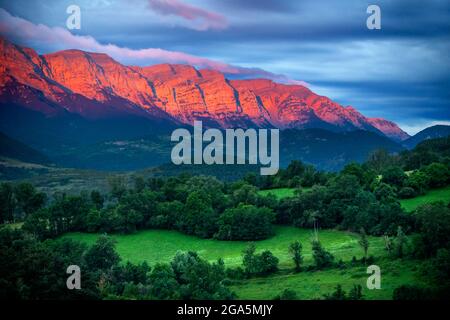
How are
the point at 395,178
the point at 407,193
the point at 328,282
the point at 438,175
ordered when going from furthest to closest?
1. the point at 395,178
2. the point at 438,175
3. the point at 407,193
4. the point at 328,282

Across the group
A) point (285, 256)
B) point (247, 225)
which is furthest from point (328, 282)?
point (247, 225)

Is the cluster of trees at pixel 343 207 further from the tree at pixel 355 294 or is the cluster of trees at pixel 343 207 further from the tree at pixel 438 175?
the tree at pixel 355 294

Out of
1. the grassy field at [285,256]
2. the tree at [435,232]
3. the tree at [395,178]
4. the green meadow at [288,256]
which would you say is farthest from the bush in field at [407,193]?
the tree at [435,232]

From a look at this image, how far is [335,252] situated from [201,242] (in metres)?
27.8

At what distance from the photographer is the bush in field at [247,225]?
98.2 metres

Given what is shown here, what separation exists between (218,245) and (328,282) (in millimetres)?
35642

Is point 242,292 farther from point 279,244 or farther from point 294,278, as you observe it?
point 279,244

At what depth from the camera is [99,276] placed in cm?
6869

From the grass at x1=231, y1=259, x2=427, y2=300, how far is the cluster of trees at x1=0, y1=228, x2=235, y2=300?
5299 millimetres

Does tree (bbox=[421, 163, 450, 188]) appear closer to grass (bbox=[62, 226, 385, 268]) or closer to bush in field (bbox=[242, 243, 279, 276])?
grass (bbox=[62, 226, 385, 268])

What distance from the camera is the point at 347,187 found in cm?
10519

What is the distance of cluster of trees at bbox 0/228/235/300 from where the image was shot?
52.7 meters

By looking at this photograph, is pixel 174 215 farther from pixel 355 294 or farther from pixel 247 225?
pixel 355 294
